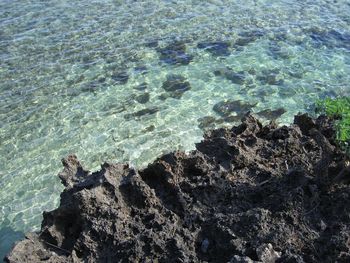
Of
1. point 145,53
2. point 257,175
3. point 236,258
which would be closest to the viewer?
point 236,258

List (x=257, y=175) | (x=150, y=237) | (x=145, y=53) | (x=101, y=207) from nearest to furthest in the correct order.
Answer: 1. (x=150, y=237)
2. (x=101, y=207)
3. (x=257, y=175)
4. (x=145, y=53)

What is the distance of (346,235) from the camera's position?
6.20m

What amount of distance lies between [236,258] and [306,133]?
399 cm

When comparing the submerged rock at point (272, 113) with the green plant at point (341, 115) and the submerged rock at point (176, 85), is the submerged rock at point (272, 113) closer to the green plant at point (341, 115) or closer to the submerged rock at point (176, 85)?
the submerged rock at point (176, 85)

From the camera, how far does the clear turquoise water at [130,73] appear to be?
487 inches

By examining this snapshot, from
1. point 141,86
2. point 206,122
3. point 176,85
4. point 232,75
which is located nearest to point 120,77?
point 141,86

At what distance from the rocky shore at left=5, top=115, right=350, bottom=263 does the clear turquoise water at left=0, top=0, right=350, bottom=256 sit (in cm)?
311

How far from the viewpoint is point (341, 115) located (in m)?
8.54

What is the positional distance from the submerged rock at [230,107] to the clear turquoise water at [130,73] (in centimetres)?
20

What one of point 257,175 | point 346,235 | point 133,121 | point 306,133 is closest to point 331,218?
point 346,235

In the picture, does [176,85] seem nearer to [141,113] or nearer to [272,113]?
[141,113]

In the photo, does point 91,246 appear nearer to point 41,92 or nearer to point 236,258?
point 236,258

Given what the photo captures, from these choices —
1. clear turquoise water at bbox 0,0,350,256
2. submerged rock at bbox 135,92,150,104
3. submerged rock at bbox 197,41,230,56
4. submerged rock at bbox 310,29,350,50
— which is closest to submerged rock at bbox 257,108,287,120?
clear turquoise water at bbox 0,0,350,256

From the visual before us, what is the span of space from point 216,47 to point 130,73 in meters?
3.86
